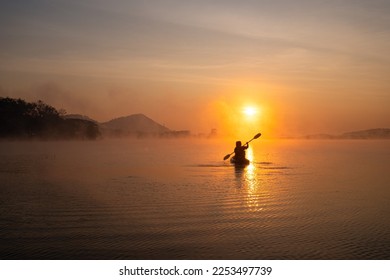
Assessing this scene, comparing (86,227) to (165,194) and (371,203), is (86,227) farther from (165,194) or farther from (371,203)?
(371,203)

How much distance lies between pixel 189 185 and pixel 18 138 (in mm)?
129879

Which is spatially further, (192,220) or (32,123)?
(32,123)

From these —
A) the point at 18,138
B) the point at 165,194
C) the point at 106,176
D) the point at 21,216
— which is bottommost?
the point at 21,216

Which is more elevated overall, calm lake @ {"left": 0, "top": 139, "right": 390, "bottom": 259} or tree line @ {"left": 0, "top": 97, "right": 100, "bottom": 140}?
tree line @ {"left": 0, "top": 97, "right": 100, "bottom": 140}

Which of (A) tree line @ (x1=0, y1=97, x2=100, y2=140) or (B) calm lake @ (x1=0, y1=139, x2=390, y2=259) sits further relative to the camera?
(A) tree line @ (x1=0, y1=97, x2=100, y2=140)

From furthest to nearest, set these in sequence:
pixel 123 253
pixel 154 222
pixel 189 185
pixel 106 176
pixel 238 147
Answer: pixel 238 147 → pixel 106 176 → pixel 189 185 → pixel 154 222 → pixel 123 253

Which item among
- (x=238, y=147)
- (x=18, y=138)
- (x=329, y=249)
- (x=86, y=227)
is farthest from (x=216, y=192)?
(x=18, y=138)

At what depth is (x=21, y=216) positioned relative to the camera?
A: 17.4 meters

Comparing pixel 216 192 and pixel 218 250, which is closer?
pixel 218 250

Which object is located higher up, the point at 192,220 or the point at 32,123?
the point at 32,123

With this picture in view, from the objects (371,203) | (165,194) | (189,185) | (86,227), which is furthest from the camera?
(189,185)

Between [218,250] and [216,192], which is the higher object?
[216,192]

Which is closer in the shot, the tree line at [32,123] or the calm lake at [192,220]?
the calm lake at [192,220]

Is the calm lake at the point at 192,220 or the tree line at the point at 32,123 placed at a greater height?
the tree line at the point at 32,123
